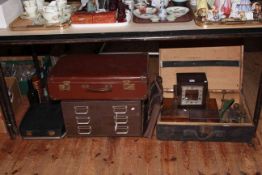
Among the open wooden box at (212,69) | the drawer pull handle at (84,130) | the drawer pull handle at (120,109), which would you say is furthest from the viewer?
the open wooden box at (212,69)

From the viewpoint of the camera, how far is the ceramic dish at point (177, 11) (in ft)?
5.65

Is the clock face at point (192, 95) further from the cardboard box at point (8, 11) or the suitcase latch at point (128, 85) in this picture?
the cardboard box at point (8, 11)

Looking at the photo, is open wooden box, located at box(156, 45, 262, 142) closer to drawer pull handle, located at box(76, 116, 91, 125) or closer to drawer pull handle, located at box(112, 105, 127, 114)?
drawer pull handle, located at box(112, 105, 127, 114)

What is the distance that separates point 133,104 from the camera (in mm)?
1834

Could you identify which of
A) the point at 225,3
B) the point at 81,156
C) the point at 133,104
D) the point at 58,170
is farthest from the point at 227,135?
the point at 58,170

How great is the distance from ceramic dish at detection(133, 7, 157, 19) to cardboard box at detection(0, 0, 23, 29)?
71cm

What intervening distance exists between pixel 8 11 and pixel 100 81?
2.16 feet

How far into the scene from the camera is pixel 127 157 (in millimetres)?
1864

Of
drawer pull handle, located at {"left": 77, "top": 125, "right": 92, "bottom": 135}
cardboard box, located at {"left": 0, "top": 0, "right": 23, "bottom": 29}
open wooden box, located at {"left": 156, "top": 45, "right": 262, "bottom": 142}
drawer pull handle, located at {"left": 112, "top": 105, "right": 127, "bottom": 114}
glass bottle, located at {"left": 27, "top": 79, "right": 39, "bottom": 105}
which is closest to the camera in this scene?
cardboard box, located at {"left": 0, "top": 0, "right": 23, "bottom": 29}

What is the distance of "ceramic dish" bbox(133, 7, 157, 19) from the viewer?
68.0 inches

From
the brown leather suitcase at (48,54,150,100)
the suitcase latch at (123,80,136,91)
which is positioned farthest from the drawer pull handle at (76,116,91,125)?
the suitcase latch at (123,80,136,91)

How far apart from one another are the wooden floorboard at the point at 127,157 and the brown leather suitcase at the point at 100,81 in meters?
0.34

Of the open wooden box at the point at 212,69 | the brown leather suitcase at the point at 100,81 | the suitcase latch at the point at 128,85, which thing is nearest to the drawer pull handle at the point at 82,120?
the brown leather suitcase at the point at 100,81

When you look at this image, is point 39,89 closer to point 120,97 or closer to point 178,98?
point 120,97
